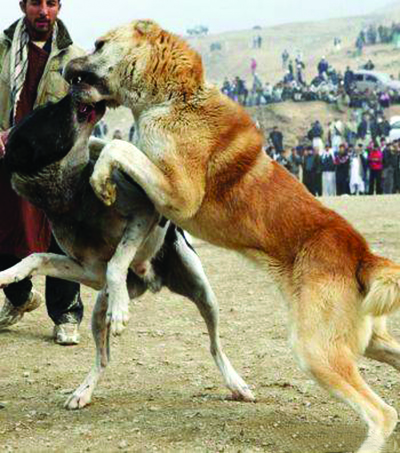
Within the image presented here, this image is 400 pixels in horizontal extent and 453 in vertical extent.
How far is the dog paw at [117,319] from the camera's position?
532 cm

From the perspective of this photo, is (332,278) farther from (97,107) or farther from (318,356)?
(97,107)

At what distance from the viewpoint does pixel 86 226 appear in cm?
589

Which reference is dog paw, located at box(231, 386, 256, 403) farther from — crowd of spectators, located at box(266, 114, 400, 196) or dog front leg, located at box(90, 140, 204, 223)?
crowd of spectators, located at box(266, 114, 400, 196)

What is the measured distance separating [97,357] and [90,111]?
1.62 meters

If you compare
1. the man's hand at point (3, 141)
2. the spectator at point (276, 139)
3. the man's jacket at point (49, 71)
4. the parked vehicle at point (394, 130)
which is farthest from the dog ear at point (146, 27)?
the spectator at point (276, 139)

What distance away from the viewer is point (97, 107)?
18.7ft

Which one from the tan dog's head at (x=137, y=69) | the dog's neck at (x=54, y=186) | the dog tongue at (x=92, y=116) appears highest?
the tan dog's head at (x=137, y=69)

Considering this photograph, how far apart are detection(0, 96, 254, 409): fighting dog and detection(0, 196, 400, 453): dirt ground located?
1.00ft

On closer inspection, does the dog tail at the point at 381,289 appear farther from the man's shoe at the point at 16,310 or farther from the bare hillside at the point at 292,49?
the bare hillside at the point at 292,49

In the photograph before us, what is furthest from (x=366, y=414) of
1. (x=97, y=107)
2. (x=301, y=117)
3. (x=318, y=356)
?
(x=301, y=117)

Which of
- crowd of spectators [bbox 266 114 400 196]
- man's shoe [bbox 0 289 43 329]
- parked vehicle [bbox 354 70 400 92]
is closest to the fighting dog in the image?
man's shoe [bbox 0 289 43 329]

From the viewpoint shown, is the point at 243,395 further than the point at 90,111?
Yes

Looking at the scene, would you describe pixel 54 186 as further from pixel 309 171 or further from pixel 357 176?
pixel 357 176

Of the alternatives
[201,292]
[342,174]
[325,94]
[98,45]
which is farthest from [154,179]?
[325,94]
